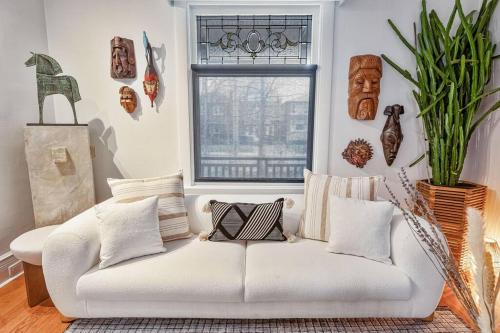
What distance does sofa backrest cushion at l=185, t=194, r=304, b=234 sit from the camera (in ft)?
6.91

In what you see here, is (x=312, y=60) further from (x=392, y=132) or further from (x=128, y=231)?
(x=128, y=231)

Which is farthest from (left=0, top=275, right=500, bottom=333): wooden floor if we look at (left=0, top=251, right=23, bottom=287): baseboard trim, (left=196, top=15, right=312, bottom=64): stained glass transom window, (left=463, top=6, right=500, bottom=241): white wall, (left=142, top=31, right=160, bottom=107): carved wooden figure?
(left=196, top=15, right=312, bottom=64): stained glass transom window

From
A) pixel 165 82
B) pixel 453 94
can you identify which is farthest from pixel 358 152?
pixel 165 82

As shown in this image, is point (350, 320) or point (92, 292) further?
point (350, 320)

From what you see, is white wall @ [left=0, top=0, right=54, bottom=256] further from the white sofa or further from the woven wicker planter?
the woven wicker planter

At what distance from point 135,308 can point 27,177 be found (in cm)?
162

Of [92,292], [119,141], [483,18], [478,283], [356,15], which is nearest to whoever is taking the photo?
[478,283]

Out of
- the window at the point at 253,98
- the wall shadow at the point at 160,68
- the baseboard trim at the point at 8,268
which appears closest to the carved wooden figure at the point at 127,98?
the wall shadow at the point at 160,68

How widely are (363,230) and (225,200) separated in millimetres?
1061

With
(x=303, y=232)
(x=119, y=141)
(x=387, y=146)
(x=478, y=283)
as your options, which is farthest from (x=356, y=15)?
(x=119, y=141)

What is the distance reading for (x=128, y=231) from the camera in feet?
5.53

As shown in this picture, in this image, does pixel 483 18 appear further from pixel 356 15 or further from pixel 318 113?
pixel 318 113

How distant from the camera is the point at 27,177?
7.54 ft

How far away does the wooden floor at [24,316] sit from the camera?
1.63 meters
